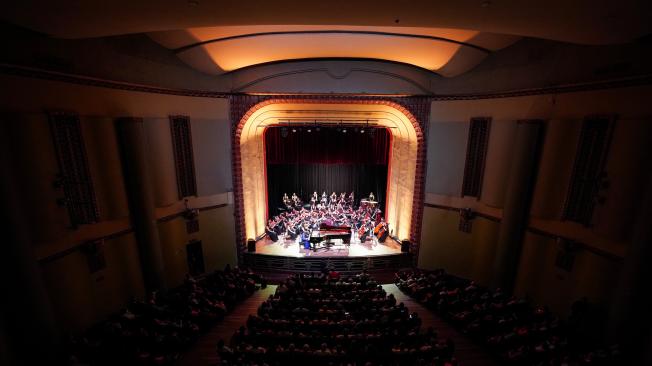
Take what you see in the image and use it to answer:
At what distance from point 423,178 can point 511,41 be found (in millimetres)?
5129

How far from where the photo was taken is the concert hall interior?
5.84 meters

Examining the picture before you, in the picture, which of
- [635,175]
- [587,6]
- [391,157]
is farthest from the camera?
[391,157]

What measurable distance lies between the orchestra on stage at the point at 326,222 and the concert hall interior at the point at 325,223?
22 centimetres

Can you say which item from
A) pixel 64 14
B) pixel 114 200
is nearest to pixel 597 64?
pixel 64 14

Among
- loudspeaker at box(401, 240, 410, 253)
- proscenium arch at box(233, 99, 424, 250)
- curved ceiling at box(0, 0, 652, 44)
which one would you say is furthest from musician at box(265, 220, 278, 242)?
curved ceiling at box(0, 0, 652, 44)

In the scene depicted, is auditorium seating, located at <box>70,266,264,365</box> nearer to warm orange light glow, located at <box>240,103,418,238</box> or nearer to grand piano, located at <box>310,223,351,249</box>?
grand piano, located at <box>310,223,351,249</box>

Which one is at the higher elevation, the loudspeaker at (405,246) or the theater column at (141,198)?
the theater column at (141,198)

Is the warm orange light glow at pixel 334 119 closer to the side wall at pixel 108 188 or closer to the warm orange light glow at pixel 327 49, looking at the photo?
the side wall at pixel 108 188

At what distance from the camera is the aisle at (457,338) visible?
7.00 metres

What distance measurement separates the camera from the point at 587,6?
4375 mm

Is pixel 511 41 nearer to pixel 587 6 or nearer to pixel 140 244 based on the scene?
pixel 587 6

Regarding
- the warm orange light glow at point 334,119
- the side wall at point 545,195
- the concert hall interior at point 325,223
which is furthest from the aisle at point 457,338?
the warm orange light glow at point 334,119

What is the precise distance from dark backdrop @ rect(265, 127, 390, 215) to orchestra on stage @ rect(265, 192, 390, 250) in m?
0.64

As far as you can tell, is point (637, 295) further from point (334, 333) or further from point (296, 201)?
point (296, 201)
